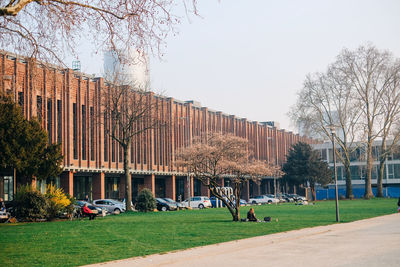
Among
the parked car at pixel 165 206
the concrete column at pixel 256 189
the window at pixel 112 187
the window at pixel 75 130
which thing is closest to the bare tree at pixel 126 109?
the parked car at pixel 165 206

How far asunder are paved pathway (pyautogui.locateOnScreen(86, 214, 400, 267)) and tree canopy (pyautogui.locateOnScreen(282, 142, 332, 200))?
6363cm

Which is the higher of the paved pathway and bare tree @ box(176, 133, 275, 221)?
bare tree @ box(176, 133, 275, 221)

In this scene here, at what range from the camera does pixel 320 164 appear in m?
81.8

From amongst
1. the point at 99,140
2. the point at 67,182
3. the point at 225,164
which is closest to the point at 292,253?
the point at 225,164

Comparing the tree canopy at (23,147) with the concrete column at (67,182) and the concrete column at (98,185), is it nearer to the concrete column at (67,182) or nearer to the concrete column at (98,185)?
the concrete column at (67,182)

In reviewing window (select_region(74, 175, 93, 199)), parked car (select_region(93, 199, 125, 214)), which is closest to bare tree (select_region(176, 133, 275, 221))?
parked car (select_region(93, 199, 125, 214))

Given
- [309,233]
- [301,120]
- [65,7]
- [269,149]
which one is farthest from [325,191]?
[65,7]

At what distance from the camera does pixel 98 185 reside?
56.6 meters

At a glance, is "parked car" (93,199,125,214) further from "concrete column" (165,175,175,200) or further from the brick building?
"concrete column" (165,175,175,200)

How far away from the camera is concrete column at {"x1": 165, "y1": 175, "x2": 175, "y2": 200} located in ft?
229

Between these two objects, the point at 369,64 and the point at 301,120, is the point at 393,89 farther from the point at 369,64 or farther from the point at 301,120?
the point at 301,120

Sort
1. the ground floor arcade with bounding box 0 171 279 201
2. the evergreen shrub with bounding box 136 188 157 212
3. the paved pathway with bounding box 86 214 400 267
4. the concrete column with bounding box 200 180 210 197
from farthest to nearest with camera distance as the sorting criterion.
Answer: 1. the concrete column with bounding box 200 180 210 197
2. the ground floor arcade with bounding box 0 171 279 201
3. the evergreen shrub with bounding box 136 188 157 212
4. the paved pathway with bounding box 86 214 400 267

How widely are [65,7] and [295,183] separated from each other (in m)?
75.3

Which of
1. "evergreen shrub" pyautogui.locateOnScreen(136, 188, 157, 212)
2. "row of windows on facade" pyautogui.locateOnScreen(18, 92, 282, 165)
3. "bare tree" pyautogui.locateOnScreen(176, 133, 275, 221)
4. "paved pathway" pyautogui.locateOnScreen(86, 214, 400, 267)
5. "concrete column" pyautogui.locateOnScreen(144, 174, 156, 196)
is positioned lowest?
"evergreen shrub" pyautogui.locateOnScreen(136, 188, 157, 212)
